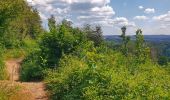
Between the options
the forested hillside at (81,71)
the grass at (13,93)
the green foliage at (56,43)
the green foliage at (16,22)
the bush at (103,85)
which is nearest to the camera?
the bush at (103,85)

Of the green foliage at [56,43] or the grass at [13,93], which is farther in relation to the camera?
the green foliage at [56,43]

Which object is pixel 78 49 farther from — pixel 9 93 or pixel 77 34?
pixel 9 93

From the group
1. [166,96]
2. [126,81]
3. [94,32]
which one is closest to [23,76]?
[126,81]

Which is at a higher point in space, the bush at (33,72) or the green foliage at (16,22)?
the green foliage at (16,22)

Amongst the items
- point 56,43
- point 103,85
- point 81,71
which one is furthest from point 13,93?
point 56,43

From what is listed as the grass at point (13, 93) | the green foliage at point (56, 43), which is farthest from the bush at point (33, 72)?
the grass at point (13, 93)

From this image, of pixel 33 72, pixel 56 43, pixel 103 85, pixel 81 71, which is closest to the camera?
pixel 103 85

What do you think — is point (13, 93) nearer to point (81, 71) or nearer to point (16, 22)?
point (81, 71)

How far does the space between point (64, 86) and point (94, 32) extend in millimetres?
30094

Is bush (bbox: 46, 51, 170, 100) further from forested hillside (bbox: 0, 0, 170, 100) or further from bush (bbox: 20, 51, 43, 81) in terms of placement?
bush (bbox: 20, 51, 43, 81)

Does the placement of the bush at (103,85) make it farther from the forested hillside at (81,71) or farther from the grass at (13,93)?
the grass at (13,93)

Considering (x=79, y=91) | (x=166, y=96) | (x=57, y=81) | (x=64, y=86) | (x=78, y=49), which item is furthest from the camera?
(x=78, y=49)

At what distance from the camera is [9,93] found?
14.3m

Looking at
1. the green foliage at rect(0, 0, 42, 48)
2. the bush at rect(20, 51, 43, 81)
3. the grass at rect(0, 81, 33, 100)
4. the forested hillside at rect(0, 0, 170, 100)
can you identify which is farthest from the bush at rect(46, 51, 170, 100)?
the green foliage at rect(0, 0, 42, 48)
